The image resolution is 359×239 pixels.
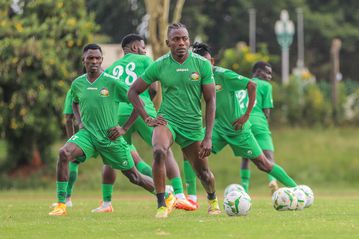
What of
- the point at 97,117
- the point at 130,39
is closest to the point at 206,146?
the point at 97,117

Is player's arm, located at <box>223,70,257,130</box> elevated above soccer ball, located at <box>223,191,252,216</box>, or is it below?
above

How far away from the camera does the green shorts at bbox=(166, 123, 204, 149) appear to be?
1352cm

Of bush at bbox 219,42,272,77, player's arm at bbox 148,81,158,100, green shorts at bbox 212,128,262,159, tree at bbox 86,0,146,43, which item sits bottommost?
green shorts at bbox 212,128,262,159

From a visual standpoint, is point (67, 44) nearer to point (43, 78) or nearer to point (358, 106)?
point (43, 78)

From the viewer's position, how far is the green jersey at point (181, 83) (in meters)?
13.4

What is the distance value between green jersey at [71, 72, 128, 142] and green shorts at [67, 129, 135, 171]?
77mm

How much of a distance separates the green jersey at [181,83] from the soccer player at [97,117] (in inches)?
46.3

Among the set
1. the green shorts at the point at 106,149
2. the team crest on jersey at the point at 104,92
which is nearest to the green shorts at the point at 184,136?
the green shorts at the point at 106,149

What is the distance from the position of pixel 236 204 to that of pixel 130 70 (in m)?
3.44

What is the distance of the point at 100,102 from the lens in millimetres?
14750

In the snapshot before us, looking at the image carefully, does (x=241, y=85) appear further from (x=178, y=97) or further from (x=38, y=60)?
(x=38, y=60)

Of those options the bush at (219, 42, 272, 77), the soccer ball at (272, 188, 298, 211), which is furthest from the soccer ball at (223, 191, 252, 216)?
the bush at (219, 42, 272, 77)

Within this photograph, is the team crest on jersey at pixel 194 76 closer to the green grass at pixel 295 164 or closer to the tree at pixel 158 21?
the green grass at pixel 295 164

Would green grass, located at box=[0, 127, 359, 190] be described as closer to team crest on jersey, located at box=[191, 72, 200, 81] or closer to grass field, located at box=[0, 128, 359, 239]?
grass field, located at box=[0, 128, 359, 239]
